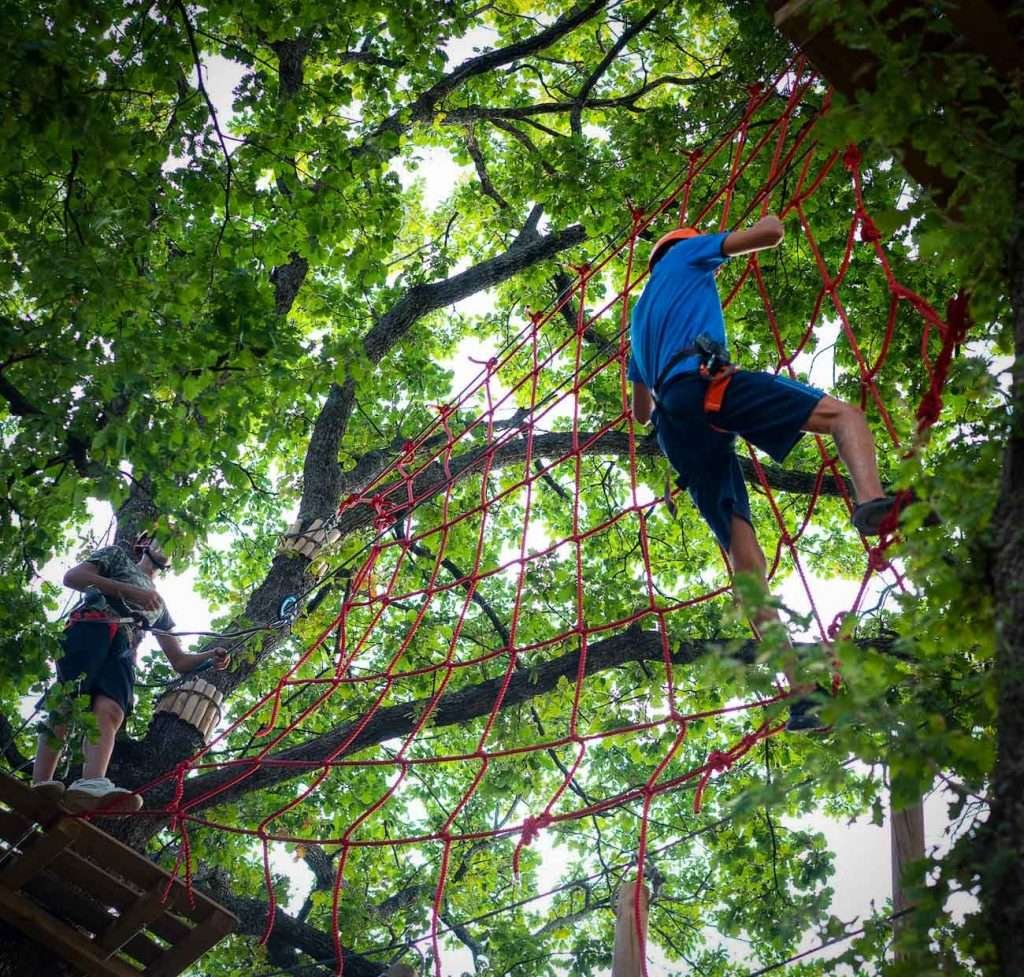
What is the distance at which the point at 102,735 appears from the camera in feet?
14.5

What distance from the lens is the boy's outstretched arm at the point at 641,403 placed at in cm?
354

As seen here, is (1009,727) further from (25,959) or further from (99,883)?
(25,959)

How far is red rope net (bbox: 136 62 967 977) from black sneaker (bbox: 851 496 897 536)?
0.21 m

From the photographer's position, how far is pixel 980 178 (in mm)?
1737

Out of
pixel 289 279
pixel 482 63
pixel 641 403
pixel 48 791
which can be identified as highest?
pixel 482 63

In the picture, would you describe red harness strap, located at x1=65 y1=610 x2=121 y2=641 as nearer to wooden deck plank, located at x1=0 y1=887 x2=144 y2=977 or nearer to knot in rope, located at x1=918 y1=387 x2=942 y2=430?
wooden deck plank, located at x1=0 y1=887 x2=144 y2=977

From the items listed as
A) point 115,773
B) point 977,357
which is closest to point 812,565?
point 115,773

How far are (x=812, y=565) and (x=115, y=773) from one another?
17.8 feet

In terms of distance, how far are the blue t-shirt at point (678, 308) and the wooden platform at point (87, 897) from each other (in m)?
2.33

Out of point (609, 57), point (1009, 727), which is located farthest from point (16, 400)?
point (609, 57)

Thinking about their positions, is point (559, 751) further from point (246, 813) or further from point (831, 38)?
point (831, 38)

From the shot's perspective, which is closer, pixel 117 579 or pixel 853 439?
pixel 853 439

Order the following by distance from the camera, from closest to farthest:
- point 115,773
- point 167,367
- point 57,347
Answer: point 57,347 < point 167,367 < point 115,773

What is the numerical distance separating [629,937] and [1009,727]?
1386mm
